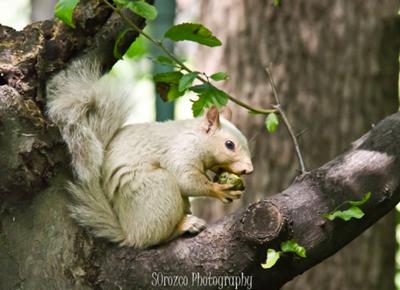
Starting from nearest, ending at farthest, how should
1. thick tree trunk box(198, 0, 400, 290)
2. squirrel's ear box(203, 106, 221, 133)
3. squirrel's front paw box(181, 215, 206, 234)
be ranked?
squirrel's front paw box(181, 215, 206, 234) → squirrel's ear box(203, 106, 221, 133) → thick tree trunk box(198, 0, 400, 290)

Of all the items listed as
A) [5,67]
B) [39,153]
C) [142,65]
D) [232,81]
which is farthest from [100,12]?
[142,65]

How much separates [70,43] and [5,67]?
0.75 ft

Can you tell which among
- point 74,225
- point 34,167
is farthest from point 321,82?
point 34,167

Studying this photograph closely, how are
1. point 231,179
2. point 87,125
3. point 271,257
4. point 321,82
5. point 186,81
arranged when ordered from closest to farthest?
point 271,257 < point 186,81 < point 87,125 < point 231,179 < point 321,82

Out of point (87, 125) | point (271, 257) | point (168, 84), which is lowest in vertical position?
point (271, 257)

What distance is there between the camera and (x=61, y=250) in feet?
7.29

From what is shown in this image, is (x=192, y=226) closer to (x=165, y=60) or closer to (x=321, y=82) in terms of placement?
(x=165, y=60)

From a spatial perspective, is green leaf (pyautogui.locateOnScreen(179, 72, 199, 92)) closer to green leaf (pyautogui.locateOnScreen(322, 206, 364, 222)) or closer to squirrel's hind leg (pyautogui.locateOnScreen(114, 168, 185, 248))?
squirrel's hind leg (pyautogui.locateOnScreen(114, 168, 185, 248))

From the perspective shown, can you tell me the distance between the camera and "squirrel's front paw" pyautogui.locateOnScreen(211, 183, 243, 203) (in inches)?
93.4

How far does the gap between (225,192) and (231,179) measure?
14 centimetres

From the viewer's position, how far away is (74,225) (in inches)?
89.4

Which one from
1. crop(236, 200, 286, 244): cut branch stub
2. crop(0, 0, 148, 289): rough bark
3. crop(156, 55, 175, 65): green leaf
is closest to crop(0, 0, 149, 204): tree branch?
crop(0, 0, 148, 289): rough bark

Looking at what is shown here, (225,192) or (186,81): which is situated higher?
(186,81)

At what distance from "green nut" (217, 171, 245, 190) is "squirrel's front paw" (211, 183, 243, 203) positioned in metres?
0.03
